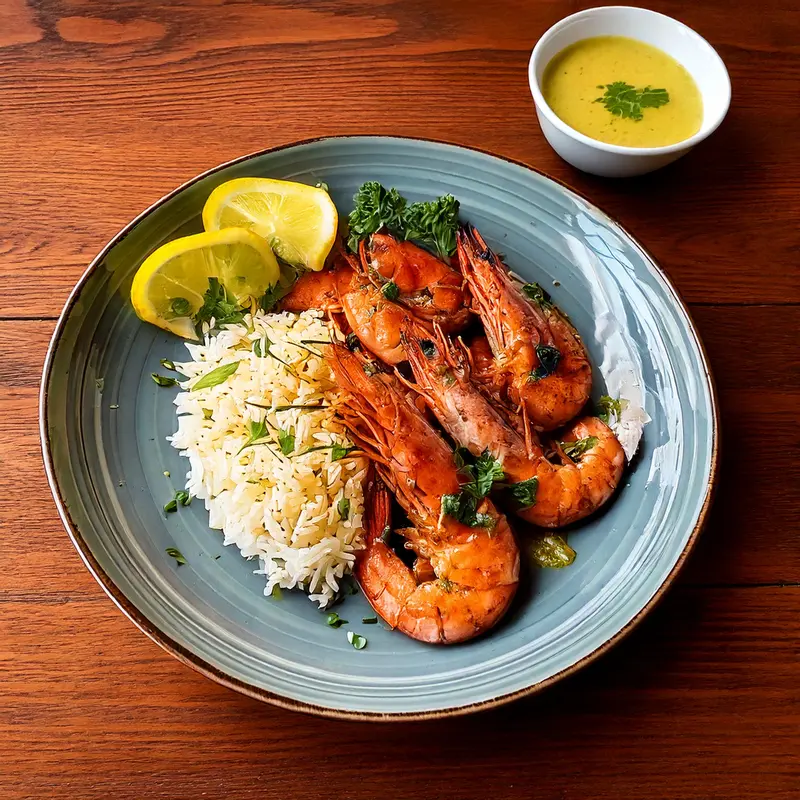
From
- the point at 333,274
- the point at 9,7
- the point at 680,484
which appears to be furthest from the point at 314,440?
the point at 9,7

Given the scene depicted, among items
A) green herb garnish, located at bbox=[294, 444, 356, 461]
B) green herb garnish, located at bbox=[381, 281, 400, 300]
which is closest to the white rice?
green herb garnish, located at bbox=[294, 444, 356, 461]

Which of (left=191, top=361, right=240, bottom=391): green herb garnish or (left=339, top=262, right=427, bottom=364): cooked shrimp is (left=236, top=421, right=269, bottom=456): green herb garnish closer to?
(left=191, top=361, right=240, bottom=391): green herb garnish

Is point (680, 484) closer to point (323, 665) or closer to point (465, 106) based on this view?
point (323, 665)

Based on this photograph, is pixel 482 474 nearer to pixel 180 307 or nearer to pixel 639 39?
pixel 180 307

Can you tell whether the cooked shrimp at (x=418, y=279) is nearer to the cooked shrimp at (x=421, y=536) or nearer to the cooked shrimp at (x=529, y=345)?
the cooked shrimp at (x=529, y=345)

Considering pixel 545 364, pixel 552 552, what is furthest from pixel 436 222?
pixel 552 552

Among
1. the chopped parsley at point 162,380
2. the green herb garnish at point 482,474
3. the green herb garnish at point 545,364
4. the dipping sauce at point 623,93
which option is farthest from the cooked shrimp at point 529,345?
the chopped parsley at point 162,380
